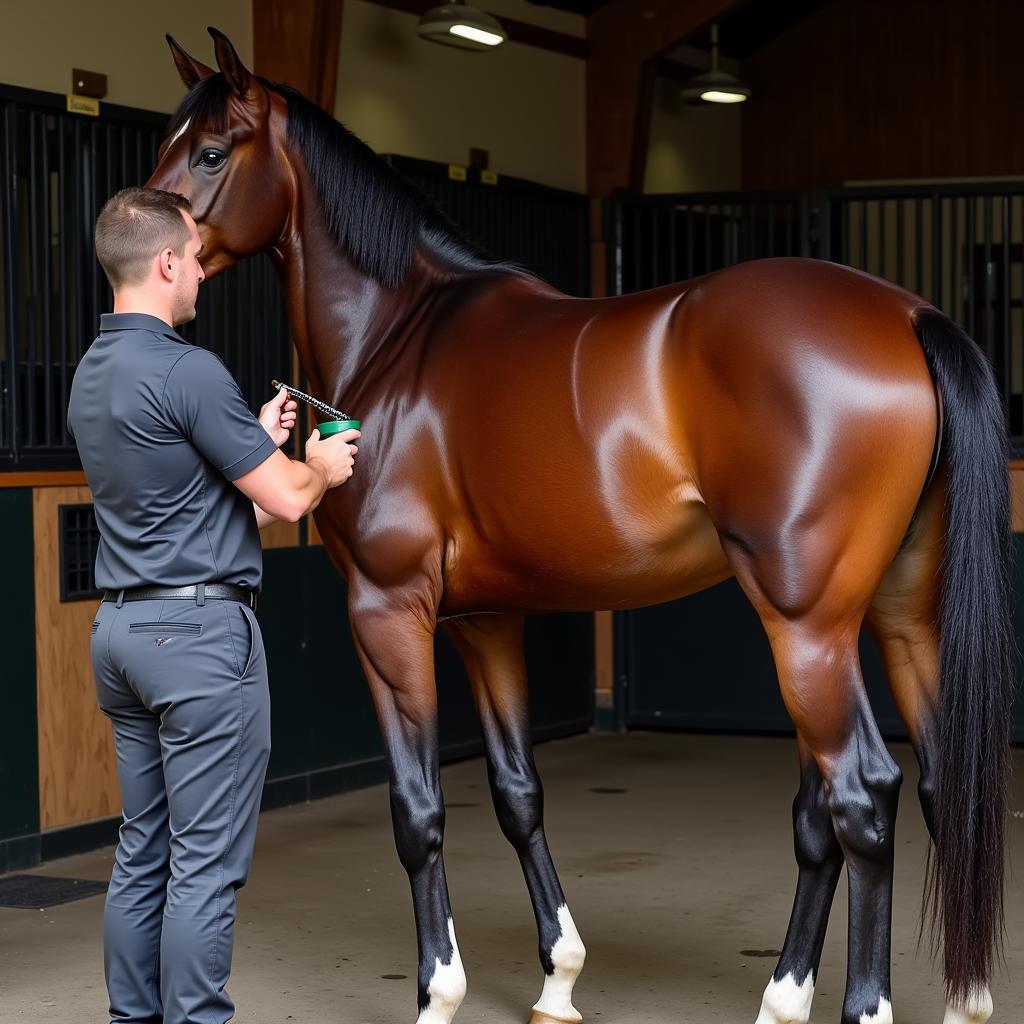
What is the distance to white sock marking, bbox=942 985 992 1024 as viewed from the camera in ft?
8.68

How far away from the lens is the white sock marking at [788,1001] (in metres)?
2.79

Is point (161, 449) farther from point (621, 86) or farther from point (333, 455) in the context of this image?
point (621, 86)

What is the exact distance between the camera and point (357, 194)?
307cm

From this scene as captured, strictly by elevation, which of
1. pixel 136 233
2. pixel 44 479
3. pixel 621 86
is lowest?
pixel 44 479

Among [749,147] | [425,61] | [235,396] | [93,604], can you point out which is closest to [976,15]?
[749,147]

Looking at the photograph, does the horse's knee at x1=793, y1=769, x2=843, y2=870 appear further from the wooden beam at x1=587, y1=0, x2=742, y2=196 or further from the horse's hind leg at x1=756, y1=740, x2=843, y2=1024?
the wooden beam at x1=587, y1=0, x2=742, y2=196

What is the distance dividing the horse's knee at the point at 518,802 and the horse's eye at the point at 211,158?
4.10 feet

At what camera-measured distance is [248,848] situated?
96.8 inches

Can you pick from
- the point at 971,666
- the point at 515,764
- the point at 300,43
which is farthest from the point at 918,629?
the point at 300,43

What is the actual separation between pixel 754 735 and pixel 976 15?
4265 mm

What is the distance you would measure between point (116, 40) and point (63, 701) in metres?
2.03

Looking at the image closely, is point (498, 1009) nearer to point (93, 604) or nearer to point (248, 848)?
point (248, 848)

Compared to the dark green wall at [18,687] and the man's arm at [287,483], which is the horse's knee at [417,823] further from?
the dark green wall at [18,687]

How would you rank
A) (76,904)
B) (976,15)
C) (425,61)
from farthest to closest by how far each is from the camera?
(976,15)
(425,61)
(76,904)
